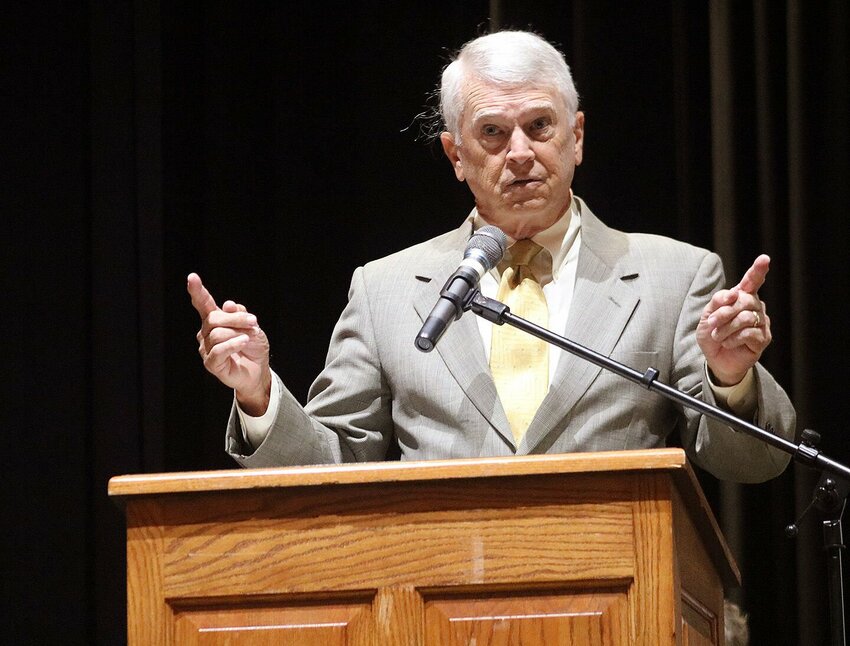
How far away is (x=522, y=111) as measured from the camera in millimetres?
2162

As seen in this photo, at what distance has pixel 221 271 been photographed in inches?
119

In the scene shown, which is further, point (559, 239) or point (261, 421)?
point (559, 239)

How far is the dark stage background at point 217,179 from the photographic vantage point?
8.99 feet

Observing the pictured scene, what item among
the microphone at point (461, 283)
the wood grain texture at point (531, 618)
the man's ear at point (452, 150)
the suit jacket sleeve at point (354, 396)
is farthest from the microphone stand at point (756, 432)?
the man's ear at point (452, 150)

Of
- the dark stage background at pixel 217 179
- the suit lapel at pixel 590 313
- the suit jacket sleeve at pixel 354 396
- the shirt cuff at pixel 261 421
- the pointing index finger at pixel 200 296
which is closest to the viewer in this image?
the pointing index finger at pixel 200 296

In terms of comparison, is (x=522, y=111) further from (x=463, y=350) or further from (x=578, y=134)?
(x=463, y=350)

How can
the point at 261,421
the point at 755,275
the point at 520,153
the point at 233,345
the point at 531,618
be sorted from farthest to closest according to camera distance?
the point at 520,153, the point at 261,421, the point at 233,345, the point at 755,275, the point at 531,618

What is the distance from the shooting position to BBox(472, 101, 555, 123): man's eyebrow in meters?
2.16

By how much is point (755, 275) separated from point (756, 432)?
21 centimetres

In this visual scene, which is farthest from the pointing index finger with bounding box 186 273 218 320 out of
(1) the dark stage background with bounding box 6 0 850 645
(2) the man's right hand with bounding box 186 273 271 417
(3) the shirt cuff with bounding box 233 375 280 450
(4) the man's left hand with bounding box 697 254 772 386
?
(1) the dark stage background with bounding box 6 0 850 645

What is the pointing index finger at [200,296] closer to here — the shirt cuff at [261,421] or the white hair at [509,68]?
the shirt cuff at [261,421]

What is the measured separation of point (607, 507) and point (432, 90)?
1.92 meters

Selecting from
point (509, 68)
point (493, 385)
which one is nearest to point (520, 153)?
point (509, 68)

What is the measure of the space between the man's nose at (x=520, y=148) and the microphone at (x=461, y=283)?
1.59 feet
